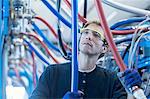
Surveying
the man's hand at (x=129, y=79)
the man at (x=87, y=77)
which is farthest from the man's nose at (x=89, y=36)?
the man's hand at (x=129, y=79)

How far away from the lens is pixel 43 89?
4.97 ft

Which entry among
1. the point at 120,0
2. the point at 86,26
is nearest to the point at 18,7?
the point at 86,26

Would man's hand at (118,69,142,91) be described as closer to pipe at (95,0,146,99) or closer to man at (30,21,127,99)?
pipe at (95,0,146,99)

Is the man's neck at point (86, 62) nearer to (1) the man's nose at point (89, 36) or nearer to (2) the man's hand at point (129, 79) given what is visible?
(1) the man's nose at point (89, 36)

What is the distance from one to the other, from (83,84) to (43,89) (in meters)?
0.19

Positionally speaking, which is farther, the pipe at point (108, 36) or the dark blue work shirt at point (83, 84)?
the dark blue work shirt at point (83, 84)

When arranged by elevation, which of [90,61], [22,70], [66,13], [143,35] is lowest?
[22,70]

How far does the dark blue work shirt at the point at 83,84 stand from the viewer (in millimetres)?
1547

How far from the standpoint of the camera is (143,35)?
4.75 ft

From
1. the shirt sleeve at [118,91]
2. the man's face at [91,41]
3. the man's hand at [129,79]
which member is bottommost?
the shirt sleeve at [118,91]

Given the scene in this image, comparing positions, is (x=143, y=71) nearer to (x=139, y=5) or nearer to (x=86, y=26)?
(x=86, y=26)

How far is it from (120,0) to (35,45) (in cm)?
86

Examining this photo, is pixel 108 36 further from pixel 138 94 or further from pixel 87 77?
pixel 87 77

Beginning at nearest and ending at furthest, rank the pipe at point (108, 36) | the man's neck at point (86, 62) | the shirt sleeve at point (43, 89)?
the pipe at point (108, 36)
the shirt sleeve at point (43, 89)
the man's neck at point (86, 62)
